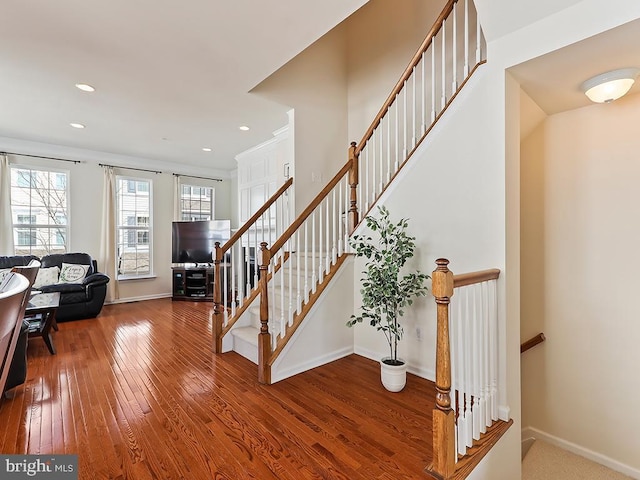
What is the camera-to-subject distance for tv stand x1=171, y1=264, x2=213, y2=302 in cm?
606

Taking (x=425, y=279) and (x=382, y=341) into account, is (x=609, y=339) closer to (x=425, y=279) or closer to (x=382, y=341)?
(x=425, y=279)

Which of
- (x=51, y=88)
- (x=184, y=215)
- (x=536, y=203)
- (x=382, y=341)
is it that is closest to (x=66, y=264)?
(x=184, y=215)

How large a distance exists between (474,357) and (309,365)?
5.01 ft

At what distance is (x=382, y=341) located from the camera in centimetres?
302

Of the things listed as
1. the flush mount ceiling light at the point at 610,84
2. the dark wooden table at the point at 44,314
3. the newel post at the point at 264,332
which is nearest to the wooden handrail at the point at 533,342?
the flush mount ceiling light at the point at 610,84

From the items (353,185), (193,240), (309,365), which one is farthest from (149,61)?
(193,240)

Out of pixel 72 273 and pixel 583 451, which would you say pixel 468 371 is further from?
pixel 72 273

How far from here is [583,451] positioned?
245 centimetres

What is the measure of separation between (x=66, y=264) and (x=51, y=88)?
2.97 metres

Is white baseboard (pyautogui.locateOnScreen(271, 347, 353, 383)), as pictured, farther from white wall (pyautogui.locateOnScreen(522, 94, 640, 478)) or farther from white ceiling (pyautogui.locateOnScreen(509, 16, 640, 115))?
white ceiling (pyautogui.locateOnScreen(509, 16, 640, 115))

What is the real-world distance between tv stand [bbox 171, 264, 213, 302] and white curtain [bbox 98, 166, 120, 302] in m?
1.05

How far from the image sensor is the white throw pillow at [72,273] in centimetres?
482

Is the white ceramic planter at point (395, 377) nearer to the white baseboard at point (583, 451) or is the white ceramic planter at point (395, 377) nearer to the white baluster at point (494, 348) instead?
the white baluster at point (494, 348)

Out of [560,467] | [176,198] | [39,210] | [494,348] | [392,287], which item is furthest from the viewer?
[176,198]
